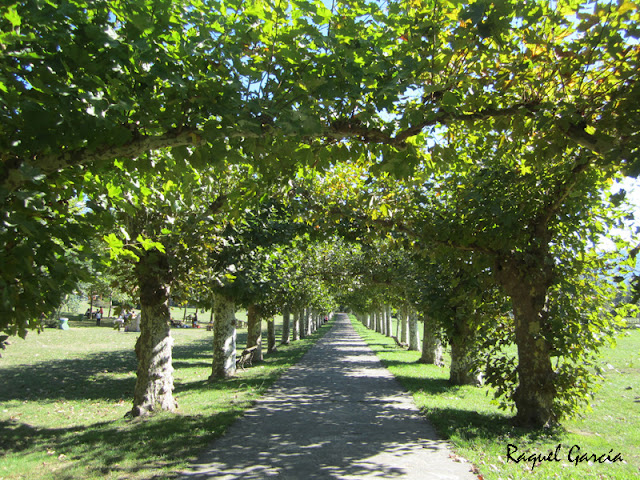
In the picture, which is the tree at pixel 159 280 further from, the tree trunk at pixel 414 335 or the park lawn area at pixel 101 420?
the tree trunk at pixel 414 335

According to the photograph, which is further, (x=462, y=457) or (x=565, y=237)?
(x=565, y=237)

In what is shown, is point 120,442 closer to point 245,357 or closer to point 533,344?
point 533,344

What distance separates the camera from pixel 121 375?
15883 millimetres

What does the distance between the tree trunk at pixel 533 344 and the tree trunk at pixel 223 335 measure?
855cm

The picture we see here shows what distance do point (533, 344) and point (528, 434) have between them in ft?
4.96

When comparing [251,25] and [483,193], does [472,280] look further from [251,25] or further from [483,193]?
[251,25]

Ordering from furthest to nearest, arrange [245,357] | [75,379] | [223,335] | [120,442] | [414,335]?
[414,335], [245,357], [75,379], [223,335], [120,442]

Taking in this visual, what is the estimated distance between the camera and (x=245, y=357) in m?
17.5

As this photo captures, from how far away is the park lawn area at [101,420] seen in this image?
19.1 feet

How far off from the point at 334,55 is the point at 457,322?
390 inches

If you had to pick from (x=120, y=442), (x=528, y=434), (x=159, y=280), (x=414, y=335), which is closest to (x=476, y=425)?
(x=528, y=434)

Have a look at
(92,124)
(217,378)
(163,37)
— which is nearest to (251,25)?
(163,37)

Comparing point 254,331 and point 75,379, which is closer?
point 75,379

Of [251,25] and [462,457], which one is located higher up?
[251,25]
